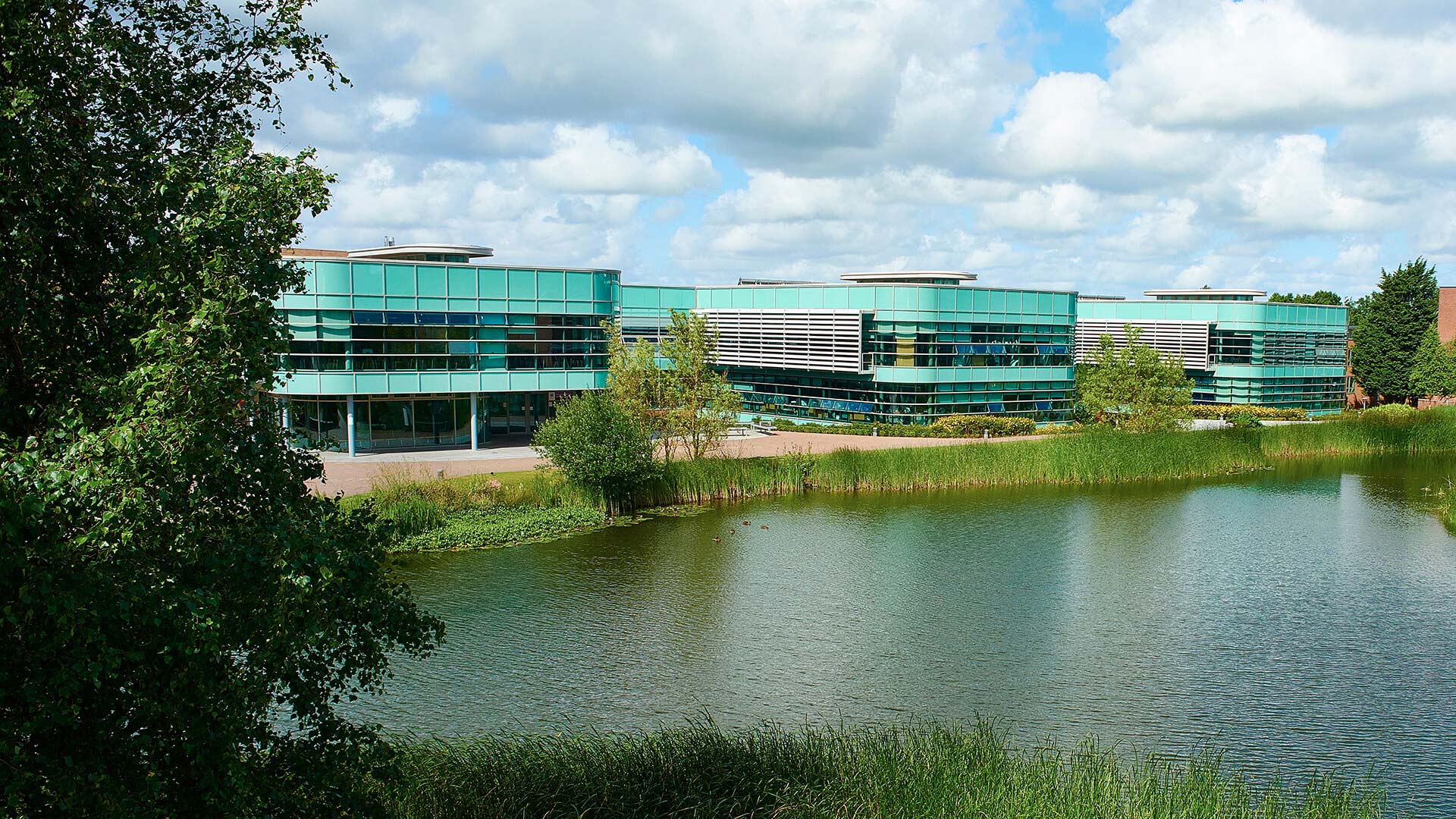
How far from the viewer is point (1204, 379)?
49.1m

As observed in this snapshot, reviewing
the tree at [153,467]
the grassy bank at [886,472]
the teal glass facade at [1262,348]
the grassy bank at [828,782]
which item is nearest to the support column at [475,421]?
the grassy bank at [886,472]

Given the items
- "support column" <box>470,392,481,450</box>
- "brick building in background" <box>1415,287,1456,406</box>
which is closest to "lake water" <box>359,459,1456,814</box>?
"support column" <box>470,392,481,450</box>

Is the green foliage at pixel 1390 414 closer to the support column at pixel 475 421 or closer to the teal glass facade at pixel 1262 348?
the teal glass facade at pixel 1262 348

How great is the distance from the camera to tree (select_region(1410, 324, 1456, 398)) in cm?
4666

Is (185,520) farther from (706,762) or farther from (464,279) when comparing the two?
(464,279)

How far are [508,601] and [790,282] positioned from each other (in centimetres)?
3297

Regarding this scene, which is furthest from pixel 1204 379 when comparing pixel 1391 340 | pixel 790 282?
pixel 790 282

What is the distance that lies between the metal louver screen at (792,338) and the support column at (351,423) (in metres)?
12.9

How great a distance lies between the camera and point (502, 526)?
2128 cm

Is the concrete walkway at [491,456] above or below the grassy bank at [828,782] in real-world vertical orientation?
above

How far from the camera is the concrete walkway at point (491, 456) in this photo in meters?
25.6

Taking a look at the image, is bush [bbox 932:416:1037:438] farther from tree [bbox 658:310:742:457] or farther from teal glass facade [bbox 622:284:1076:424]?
tree [bbox 658:310:742:457]

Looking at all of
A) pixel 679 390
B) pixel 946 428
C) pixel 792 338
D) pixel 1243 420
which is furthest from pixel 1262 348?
pixel 679 390

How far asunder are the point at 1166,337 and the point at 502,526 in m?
37.1
